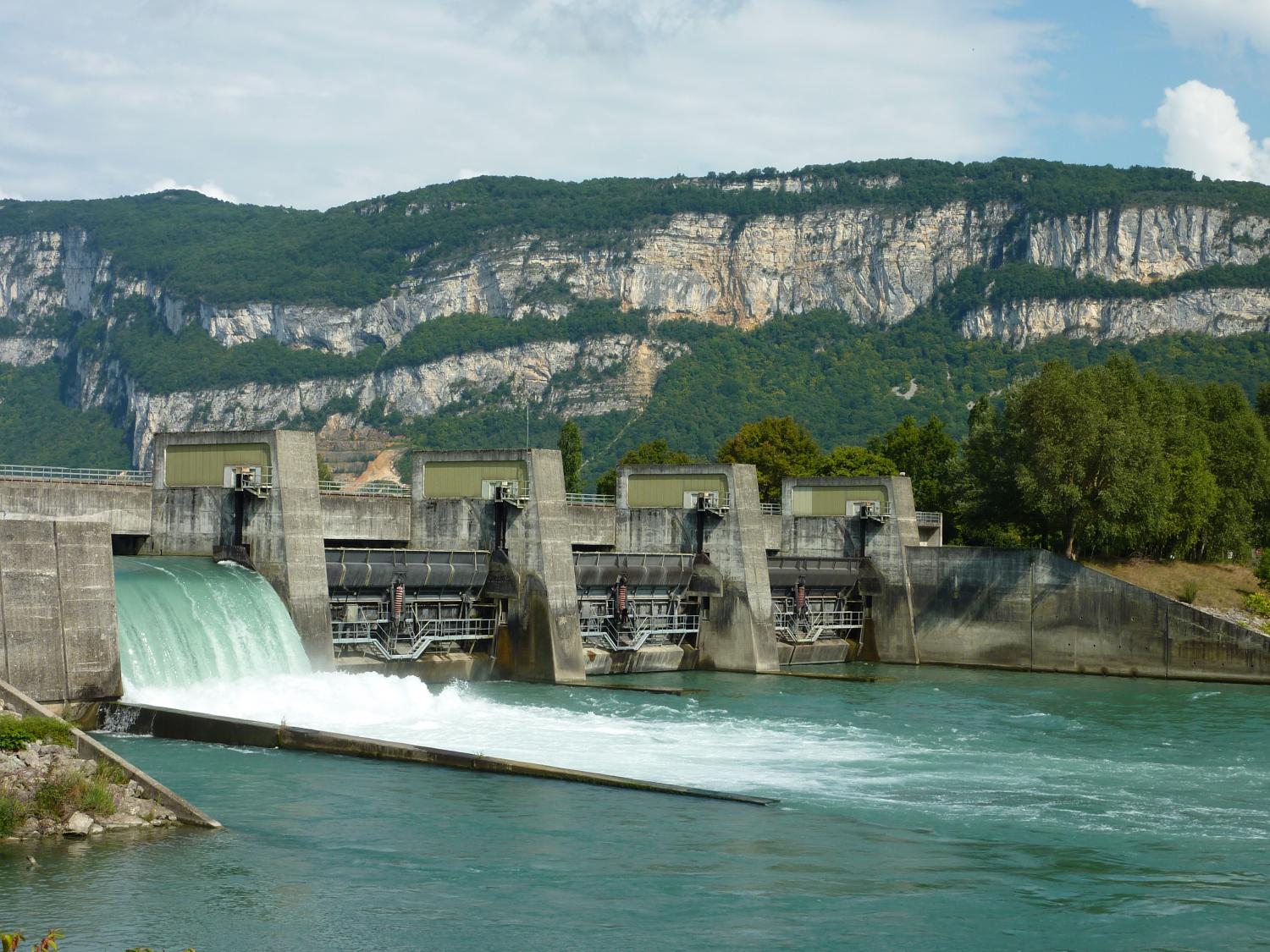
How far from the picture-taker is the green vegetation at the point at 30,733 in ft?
81.8

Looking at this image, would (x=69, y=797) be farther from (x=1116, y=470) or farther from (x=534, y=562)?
(x=1116, y=470)

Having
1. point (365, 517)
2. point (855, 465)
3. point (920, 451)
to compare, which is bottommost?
point (365, 517)

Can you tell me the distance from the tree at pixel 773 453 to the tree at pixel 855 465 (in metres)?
1.07

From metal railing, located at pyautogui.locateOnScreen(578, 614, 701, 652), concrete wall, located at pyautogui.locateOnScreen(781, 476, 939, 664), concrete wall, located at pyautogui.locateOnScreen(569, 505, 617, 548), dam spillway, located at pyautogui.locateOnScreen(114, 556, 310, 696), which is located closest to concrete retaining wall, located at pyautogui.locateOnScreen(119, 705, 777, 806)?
dam spillway, located at pyautogui.locateOnScreen(114, 556, 310, 696)

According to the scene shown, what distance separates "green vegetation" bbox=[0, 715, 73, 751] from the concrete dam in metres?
6.61

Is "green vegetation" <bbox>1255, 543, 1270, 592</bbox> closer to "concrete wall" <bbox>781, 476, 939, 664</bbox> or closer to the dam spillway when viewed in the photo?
"concrete wall" <bbox>781, 476, 939, 664</bbox>

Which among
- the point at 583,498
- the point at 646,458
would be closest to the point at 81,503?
the point at 583,498

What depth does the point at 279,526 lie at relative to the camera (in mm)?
42000

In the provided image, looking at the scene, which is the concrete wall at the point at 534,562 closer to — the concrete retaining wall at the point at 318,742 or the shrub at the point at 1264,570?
the concrete retaining wall at the point at 318,742

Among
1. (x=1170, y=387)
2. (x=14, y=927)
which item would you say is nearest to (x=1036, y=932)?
(x=14, y=927)

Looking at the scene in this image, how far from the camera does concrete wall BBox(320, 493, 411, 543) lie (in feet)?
155

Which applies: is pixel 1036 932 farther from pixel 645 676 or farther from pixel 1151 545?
pixel 1151 545

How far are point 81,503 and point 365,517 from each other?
9.74 meters

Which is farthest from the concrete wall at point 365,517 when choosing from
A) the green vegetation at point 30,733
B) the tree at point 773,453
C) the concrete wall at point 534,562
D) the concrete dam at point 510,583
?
the tree at point 773,453
